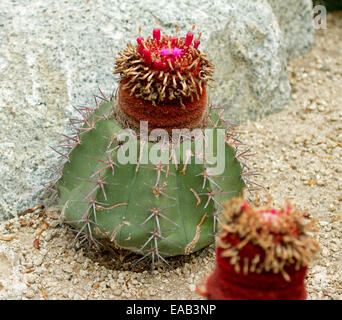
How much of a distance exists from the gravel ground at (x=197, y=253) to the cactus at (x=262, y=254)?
864 millimetres

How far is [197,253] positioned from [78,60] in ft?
4.56

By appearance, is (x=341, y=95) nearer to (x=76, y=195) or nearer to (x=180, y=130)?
(x=180, y=130)

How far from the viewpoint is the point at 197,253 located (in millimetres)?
2715

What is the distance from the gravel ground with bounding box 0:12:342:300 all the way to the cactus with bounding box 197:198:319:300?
0.86 metres

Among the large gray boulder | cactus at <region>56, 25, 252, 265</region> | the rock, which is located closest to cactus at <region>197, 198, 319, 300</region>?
cactus at <region>56, 25, 252, 265</region>

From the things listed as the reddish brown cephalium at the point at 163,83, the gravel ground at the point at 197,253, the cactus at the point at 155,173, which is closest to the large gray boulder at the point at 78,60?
the gravel ground at the point at 197,253

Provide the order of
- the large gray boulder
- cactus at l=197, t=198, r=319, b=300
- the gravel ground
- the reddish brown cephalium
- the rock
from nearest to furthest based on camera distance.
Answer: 1. cactus at l=197, t=198, r=319, b=300
2. the reddish brown cephalium
3. the gravel ground
4. the large gray boulder
5. the rock

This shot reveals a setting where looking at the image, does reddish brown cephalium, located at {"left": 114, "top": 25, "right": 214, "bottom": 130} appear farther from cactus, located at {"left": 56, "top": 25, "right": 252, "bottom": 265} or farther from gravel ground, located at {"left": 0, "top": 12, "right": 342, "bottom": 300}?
gravel ground, located at {"left": 0, "top": 12, "right": 342, "bottom": 300}

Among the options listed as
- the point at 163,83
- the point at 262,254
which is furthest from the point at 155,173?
the point at 262,254

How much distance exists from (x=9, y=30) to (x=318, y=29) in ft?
10.7

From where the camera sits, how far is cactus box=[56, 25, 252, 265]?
228 centimetres

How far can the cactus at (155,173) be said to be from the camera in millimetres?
2281

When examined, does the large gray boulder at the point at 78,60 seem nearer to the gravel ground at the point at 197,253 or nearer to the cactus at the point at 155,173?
the gravel ground at the point at 197,253

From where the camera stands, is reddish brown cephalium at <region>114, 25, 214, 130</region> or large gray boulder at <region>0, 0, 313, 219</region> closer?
reddish brown cephalium at <region>114, 25, 214, 130</region>
